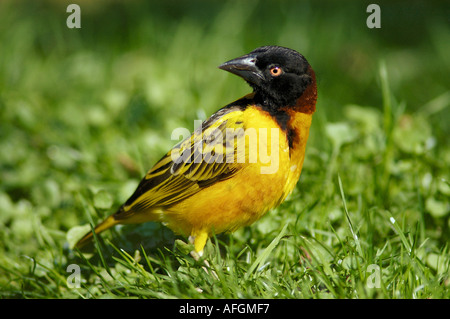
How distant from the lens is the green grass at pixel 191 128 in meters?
2.61

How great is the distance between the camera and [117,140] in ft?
13.7

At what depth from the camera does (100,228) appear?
3.05 meters

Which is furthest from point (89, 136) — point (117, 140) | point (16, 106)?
point (16, 106)

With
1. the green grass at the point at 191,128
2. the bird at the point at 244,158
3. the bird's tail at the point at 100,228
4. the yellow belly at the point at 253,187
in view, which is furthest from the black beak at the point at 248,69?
the bird's tail at the point at 100,228

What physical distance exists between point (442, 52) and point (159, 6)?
3094 mm

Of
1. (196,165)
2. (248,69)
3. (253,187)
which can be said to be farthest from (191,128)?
(253,187)

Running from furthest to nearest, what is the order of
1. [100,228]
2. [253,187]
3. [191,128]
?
[191,128], [100,228], [253,187]

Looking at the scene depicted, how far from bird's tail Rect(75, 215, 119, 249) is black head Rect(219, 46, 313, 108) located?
1030 millimetres

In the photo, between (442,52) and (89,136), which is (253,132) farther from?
(442,52)

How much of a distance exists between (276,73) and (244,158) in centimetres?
46

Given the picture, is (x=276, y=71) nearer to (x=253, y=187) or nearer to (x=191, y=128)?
(x=253, y=187)

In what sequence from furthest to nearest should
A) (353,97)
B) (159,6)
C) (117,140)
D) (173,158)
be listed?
(159,6) → (353,97) → (117,140) → (173,158)

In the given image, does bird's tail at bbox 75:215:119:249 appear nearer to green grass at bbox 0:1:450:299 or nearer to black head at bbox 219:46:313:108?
green grass at bbox 0:1:450:299

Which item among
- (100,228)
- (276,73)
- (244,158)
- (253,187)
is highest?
(276,73)
